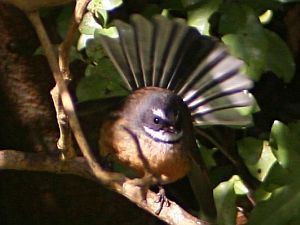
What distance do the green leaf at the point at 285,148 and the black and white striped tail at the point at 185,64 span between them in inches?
3.3

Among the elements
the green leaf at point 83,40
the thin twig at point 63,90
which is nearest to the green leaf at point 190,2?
the green leaf at point 83,40

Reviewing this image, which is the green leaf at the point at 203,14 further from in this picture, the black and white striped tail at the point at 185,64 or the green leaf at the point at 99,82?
the green leaf at the point at 99,82

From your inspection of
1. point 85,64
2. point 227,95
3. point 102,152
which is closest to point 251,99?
point 227,95

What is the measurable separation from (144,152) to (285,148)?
359 millimetres

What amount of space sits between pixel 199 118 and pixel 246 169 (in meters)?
0.44

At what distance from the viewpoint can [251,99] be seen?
218 centimetres

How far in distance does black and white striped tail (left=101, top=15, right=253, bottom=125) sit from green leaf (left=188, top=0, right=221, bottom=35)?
4.1 inches

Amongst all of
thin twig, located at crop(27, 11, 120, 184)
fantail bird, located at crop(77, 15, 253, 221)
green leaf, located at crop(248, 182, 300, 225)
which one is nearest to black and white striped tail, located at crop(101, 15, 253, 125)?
fantail bird, located at crop(77, 15, 253, 221)

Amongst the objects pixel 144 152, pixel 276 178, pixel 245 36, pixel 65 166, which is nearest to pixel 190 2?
pixel 245 36

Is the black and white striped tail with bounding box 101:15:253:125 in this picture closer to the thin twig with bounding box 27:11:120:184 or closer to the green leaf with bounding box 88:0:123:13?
the green leaf with bounding box 88:0:123:13

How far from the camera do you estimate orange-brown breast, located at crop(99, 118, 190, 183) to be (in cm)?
213

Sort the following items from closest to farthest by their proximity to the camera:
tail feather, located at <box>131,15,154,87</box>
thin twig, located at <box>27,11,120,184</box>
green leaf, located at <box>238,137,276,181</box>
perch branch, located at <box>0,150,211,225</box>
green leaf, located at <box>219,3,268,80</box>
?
thin twig, located at <box>27,11,120,184</box> < perch branch, located at <box>0,150,211,225</box> < tail feather, located at <box>131,15,154,87</box> < green leaf, located at <box>219,3,268,80</box> < green leaf, located at <box>238,137,276,181</box>

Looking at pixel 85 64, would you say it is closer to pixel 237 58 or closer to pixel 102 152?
pixel 102 152

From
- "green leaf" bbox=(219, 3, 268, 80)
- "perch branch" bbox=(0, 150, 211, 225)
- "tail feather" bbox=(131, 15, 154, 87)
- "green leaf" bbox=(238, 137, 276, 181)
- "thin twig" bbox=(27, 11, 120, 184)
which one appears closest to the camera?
"thin twig" bbox=(27, 11, 120, 184)
